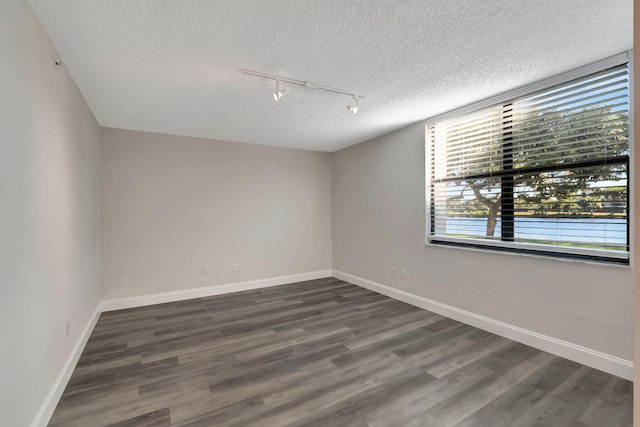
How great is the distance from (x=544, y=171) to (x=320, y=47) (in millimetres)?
2235

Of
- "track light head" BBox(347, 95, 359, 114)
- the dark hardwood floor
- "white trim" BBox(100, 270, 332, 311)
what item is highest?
"track light head" BBox(347, 95, 359, 114)

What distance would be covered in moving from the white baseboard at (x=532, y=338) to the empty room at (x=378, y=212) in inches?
0.6

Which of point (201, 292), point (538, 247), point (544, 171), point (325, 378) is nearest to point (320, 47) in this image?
point (544, 171)

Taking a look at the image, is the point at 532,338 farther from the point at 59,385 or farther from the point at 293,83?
the point at 59,385

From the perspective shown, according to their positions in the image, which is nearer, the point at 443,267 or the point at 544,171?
the point at 544,171

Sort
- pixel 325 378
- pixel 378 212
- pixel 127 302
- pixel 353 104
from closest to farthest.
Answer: pixel 325 378 < pixel 353 104 < pixel 127 302 < pixel 378 212

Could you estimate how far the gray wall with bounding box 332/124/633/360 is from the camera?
7.16 feet

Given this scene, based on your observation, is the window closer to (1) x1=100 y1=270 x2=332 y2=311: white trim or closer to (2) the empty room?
(2) the empty room

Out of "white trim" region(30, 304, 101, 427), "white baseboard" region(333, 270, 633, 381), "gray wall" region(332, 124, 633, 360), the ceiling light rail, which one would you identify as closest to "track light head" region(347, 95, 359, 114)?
the ceiling light rail

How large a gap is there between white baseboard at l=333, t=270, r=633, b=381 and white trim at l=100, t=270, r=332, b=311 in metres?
1.73

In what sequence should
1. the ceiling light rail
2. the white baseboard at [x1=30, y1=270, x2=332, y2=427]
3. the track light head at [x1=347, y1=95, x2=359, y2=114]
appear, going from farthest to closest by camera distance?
the track light head at [x1=347, y1=95, x2=359, y2=114], the ceiling light rail, the white baseboard at [x1=30, y1=270, x2=332, y2=427]

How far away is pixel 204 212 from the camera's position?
4.24 metres

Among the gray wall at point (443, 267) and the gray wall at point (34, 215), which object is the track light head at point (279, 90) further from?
the gray wall at point (443, 267)

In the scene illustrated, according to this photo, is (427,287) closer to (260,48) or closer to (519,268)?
(519,268)
